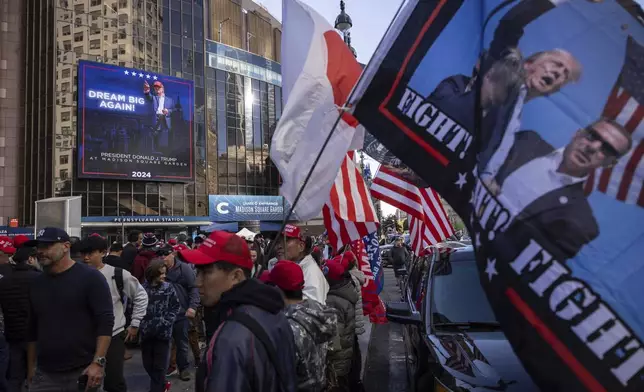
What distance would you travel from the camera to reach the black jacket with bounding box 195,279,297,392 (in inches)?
69.8

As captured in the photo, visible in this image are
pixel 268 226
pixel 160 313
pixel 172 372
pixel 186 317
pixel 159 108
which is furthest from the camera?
pixel 268 226

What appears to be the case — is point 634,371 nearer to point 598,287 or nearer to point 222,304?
point 598,287

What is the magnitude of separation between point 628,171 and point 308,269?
9.70 feet

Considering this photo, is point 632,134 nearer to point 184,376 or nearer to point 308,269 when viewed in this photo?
point 308,269

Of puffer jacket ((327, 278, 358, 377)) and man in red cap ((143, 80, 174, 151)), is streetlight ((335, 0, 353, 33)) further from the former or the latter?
man in red cap ((143, 80, 174, 151))

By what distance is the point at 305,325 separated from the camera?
2932 millimetres

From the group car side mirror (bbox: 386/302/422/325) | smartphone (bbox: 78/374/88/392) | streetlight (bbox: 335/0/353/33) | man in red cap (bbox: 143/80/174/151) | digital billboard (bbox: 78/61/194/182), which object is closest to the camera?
smartphone (bbox: 78/374/88/392)

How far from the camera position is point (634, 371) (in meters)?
1.27

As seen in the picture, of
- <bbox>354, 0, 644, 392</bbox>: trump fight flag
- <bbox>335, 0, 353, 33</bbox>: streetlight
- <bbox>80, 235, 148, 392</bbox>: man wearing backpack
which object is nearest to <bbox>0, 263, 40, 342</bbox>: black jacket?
<bbox>80, 235, 148, 392</bbox>: man wearing backpack

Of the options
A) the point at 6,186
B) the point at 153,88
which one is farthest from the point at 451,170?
the point at 6,186

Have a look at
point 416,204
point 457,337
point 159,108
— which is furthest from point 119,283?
point 159,108

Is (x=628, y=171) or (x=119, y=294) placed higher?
(x=628, y=171)

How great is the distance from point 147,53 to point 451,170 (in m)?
40.8

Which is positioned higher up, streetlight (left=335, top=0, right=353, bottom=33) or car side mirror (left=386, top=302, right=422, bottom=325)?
streetlight (left=335, top=0, right=353, bottom=33)
